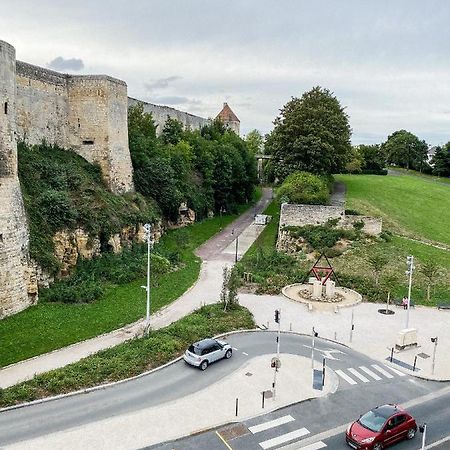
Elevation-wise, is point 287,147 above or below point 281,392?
above

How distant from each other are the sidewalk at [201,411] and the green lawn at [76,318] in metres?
6.19

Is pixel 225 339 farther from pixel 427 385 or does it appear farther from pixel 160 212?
pixel 160 212

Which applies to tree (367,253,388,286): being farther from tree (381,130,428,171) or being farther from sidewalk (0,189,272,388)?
tree (381,130,428,171)

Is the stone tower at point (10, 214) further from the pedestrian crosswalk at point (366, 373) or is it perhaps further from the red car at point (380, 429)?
the red car at point (380, 429)

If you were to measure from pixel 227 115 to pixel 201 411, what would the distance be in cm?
8185

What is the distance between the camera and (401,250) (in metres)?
37.1

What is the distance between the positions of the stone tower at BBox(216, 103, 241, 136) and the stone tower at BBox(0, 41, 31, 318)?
6822cm

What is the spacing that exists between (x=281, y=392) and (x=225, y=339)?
5566mm

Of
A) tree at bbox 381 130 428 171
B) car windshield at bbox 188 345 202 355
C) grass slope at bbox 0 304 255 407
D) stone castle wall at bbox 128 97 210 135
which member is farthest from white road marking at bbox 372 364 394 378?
tree at bbox 381 130 428 171

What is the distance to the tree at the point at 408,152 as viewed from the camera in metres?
95.2

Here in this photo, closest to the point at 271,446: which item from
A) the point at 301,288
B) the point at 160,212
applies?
the point at 301,288

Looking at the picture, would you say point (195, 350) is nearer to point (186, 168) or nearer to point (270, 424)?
point (270, 424)

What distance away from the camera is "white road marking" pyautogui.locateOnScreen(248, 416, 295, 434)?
51.2 feet

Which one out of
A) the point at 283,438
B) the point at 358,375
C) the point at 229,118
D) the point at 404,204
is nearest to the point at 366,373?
the point at 358,375
